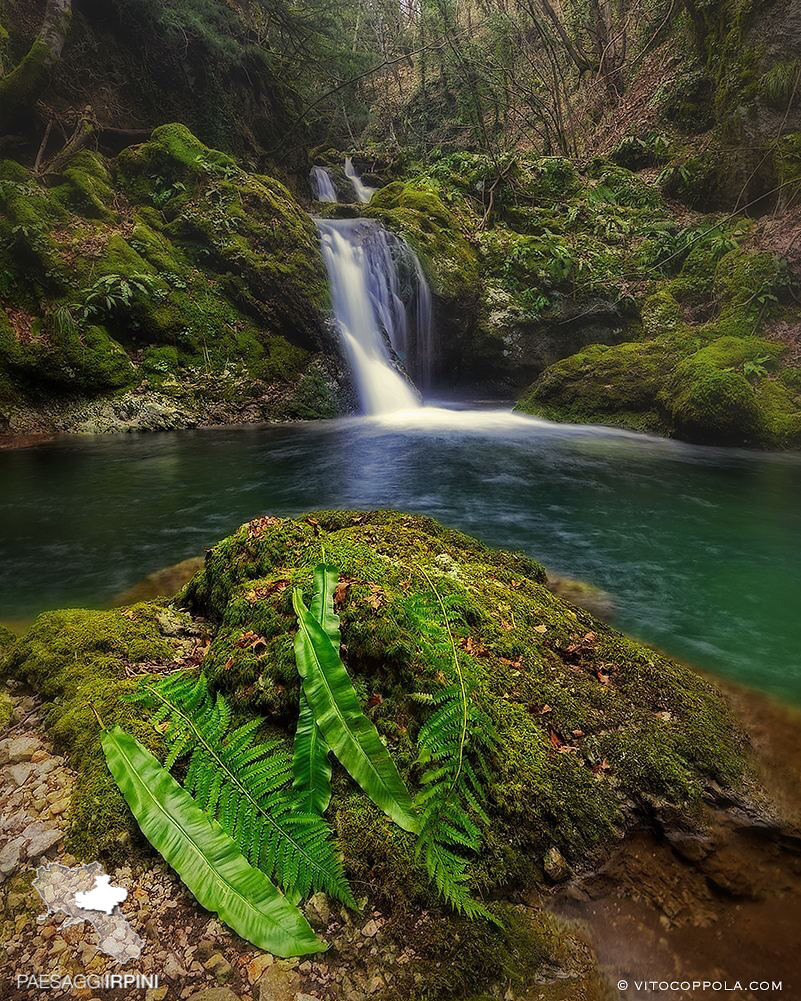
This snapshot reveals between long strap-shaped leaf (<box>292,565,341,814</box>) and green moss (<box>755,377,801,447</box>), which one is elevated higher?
green moss (<box>755,377,801,447</box>)

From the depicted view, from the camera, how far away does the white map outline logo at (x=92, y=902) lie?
139 cm

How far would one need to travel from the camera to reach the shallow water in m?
4.36

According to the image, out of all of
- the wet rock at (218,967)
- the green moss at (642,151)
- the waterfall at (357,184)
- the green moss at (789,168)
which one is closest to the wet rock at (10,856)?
the wet rock at (218,967)

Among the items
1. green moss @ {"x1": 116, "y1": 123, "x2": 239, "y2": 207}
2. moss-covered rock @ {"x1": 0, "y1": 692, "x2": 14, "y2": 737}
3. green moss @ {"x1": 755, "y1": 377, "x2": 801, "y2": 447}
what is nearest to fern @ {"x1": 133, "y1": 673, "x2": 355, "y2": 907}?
moss-covered rock @ {"x1": 0, "y1": 692, "x2": 14, "y2": 737}

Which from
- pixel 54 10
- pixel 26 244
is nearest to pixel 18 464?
pixel 26 244

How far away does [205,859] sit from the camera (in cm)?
151

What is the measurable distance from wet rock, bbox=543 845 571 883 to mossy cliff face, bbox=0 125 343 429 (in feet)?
38.2

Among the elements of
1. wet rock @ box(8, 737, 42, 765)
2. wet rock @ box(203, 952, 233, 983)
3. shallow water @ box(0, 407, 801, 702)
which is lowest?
shallow water @ box(0, 407, 801, 702)

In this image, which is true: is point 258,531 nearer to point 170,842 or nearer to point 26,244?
point 170,842

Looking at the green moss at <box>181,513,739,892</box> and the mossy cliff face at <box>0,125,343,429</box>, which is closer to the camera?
the green moss at <box>181,513,739,892</box>

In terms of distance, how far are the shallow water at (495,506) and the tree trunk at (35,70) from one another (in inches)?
342

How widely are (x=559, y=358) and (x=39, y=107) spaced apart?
1445 cm

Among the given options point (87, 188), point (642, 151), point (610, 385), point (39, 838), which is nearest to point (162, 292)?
point (87, 188)

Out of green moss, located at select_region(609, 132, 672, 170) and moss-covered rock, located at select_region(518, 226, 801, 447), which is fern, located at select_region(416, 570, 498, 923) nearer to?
moss-covered rock, located at select_region(518, 226, 801, 447)
